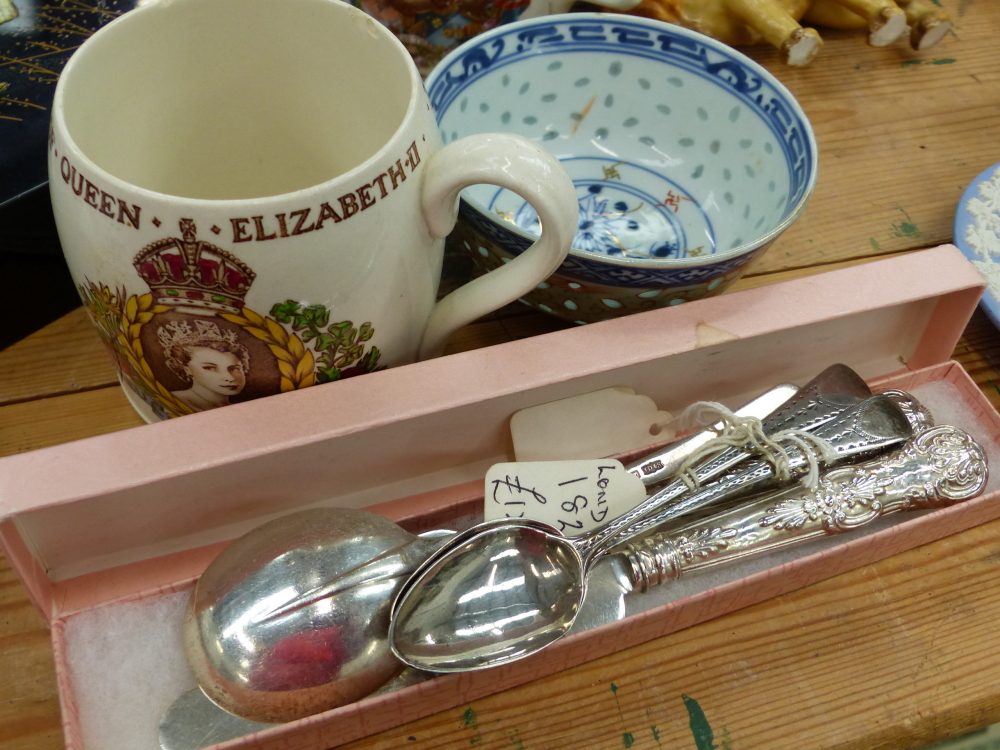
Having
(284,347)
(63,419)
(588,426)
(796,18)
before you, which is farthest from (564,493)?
(796,18)

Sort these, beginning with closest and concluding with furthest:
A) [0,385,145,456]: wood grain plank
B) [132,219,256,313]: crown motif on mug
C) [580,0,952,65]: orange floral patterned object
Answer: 1. [132,219,256,313]: crown motif on mug
2. [0,385,145,456]: wood grain plank
3. [580,0,952,65]: orange floral patterned object

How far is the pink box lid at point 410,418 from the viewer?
1.06ft

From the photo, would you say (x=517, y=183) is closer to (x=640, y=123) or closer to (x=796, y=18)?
(x=640, y=123)

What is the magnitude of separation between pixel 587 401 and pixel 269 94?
227 mm

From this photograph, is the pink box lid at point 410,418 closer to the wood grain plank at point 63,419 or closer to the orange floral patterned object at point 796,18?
the wood grain plank at point 63,419

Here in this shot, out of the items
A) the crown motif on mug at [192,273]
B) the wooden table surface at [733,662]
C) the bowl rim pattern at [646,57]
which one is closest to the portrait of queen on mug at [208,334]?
the crown motif on mug at [192,273]

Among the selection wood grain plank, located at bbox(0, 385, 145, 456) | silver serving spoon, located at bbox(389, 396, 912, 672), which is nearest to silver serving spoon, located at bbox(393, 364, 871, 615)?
silver serving spoon, located at bbox(389, 396, 912, 672)

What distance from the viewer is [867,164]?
23.7 inches

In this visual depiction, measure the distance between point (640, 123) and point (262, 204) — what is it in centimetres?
36

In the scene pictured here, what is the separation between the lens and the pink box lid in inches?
12.8

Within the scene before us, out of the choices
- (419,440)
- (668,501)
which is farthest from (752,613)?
(419,440)

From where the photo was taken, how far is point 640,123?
572 mm

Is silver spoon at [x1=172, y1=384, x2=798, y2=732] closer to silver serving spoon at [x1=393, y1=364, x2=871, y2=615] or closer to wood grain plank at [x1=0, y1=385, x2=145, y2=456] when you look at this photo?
silver serving spoon at [x1=393, y1=364, x2=871, y2=615]

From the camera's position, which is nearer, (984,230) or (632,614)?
(632,614)
